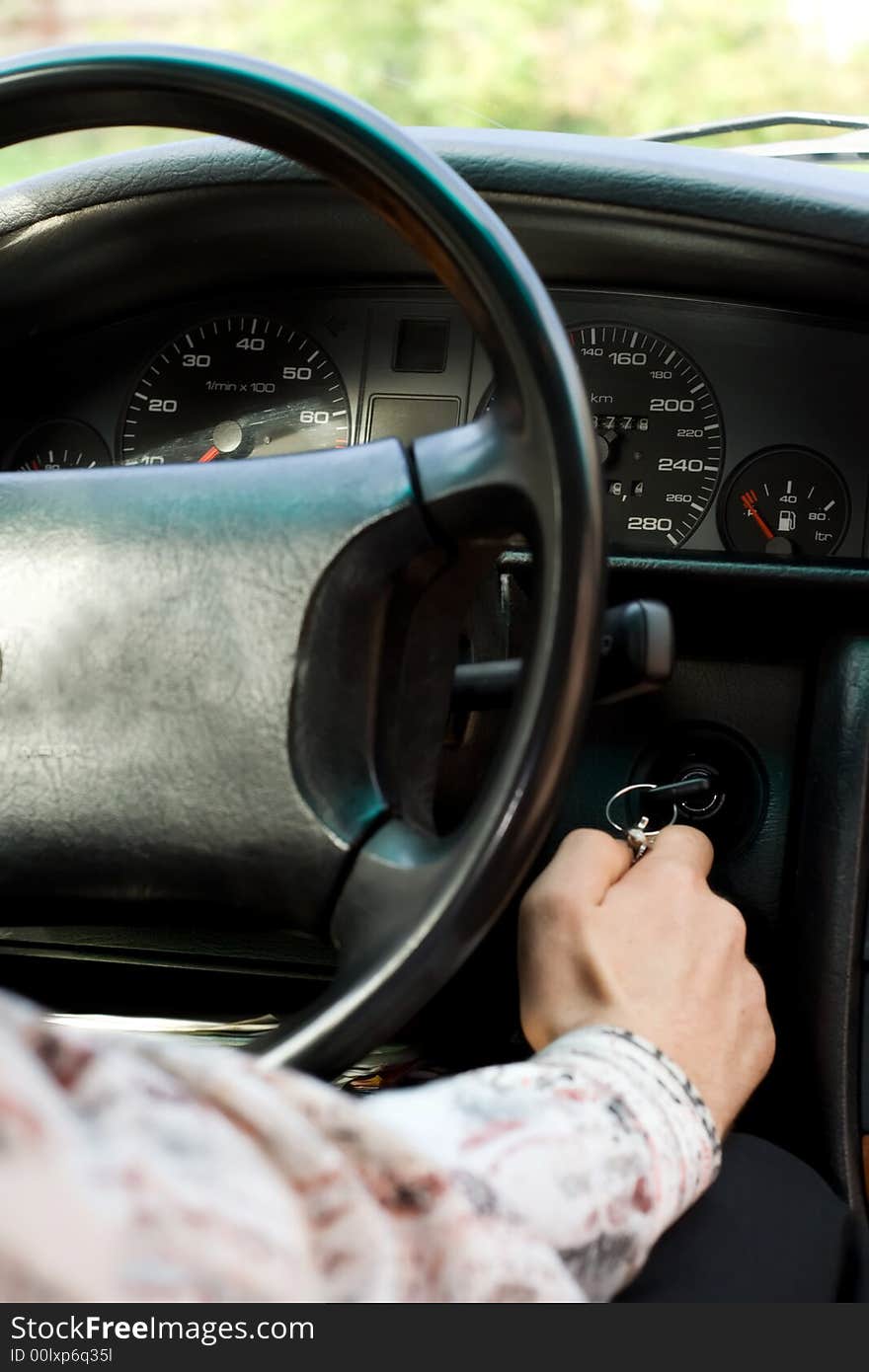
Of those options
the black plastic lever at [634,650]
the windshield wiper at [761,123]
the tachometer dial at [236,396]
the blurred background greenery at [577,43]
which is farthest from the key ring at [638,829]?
A: the blurred background greenery at [577,43]

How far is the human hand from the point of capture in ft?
2.87

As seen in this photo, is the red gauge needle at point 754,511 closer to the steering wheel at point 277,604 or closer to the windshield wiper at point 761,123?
the windshield wiper at point 761,123

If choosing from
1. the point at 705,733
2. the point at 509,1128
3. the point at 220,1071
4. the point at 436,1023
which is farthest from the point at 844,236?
the point at 220,1071

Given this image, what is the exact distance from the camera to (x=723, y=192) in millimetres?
1484

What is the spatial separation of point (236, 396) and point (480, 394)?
0.98 ft

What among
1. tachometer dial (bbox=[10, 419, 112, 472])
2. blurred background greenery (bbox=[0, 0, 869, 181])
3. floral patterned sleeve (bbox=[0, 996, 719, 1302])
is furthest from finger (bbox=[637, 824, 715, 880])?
blurred background greenery (bbox=[0, 0, 869, 181])

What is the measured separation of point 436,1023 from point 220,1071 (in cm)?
96

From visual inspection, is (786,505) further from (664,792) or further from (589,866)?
(589,866)

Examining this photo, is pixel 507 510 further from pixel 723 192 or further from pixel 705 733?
pixel 723 192

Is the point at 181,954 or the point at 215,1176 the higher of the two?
the point at 215,1176

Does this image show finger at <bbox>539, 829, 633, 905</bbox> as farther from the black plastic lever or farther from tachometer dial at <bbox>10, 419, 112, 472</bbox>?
tachometer dial at <bbox>10, 419, 112, 472</bbox>

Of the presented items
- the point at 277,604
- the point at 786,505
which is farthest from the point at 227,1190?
the point at 786,505

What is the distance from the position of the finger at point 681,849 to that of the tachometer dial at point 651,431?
0.70m

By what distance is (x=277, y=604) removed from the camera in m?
0.86
